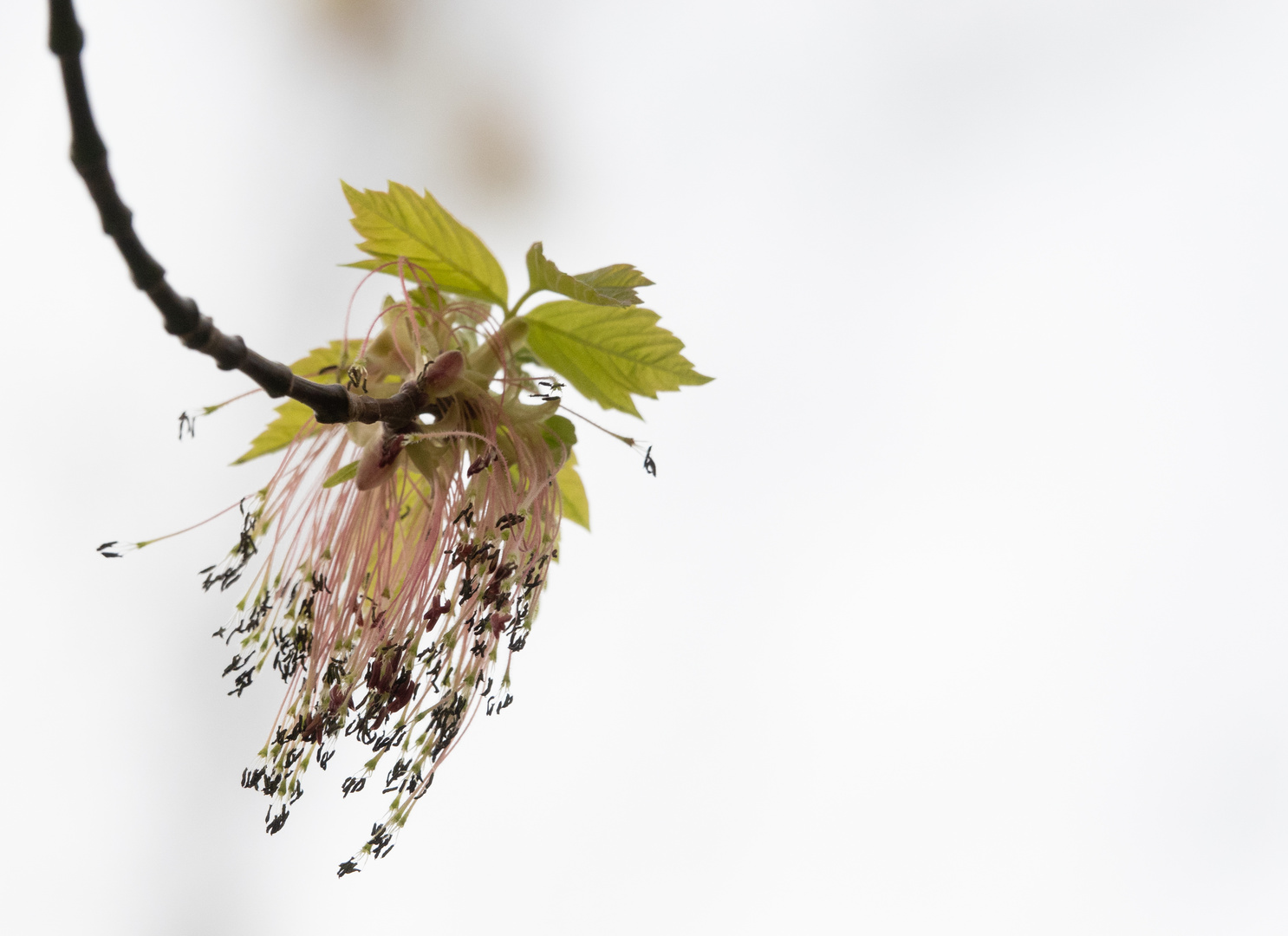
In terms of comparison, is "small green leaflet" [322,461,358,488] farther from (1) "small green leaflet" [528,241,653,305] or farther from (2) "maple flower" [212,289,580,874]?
(1) "small green leaflet" [528,241,653,305]

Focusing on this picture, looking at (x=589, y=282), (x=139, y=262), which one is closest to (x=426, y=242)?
(x=589, y=282)

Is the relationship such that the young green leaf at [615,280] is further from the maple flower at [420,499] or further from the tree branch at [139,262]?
the tree branch at [139,262]

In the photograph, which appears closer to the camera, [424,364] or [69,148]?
[69,148]

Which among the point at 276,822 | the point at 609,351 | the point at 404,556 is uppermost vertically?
the point at 609,351

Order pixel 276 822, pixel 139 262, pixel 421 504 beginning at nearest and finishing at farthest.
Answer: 1. pixel 139 262
2. pixel 276 822
3. pixel 421 504

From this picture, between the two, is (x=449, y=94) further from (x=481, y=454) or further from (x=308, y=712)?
(x=308, y=712)

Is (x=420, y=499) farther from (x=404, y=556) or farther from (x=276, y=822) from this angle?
(x=276, y=822)

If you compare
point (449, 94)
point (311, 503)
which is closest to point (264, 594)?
point (311, 503)

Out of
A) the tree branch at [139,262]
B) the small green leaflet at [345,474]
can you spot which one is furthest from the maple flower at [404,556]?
the tree branch at [139,262]
